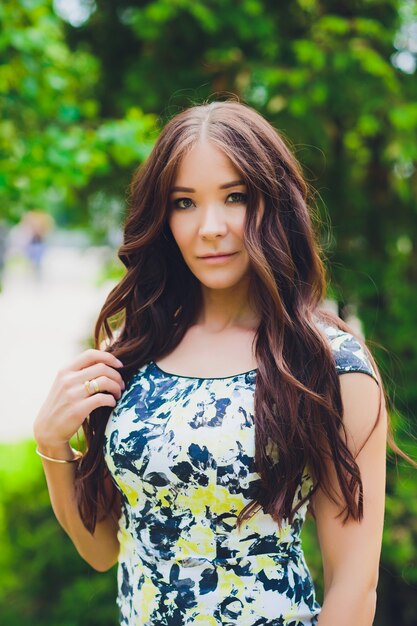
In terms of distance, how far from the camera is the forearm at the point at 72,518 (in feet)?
6.38

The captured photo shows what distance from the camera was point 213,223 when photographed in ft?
5.79

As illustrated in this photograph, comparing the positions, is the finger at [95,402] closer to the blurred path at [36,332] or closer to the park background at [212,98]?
the park background at [212,98]

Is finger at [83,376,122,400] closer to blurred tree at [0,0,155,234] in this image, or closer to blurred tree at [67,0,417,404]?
blurred tree at [0,0,155,234]

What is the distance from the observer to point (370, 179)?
4781mm

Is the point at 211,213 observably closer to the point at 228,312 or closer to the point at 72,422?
the point at 228,312

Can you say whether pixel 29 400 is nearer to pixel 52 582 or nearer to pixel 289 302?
pixel 52 582

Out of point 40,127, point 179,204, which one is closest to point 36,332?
point 40,127

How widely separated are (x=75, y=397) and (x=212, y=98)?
8.55ft

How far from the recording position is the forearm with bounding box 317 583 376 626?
163cm

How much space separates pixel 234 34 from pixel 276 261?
264 centimetres

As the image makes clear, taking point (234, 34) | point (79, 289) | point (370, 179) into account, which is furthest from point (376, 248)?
point (79, 289)

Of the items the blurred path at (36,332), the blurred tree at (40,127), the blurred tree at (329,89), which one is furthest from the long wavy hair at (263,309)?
the blurred path at (36,332)

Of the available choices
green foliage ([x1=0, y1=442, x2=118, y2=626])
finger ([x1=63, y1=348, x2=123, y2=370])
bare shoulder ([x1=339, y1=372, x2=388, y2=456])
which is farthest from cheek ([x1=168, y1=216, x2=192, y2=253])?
green foliage ([x1=0, y1=442, x2=118, y2=626])

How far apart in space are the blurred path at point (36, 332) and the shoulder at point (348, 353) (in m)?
2.28
